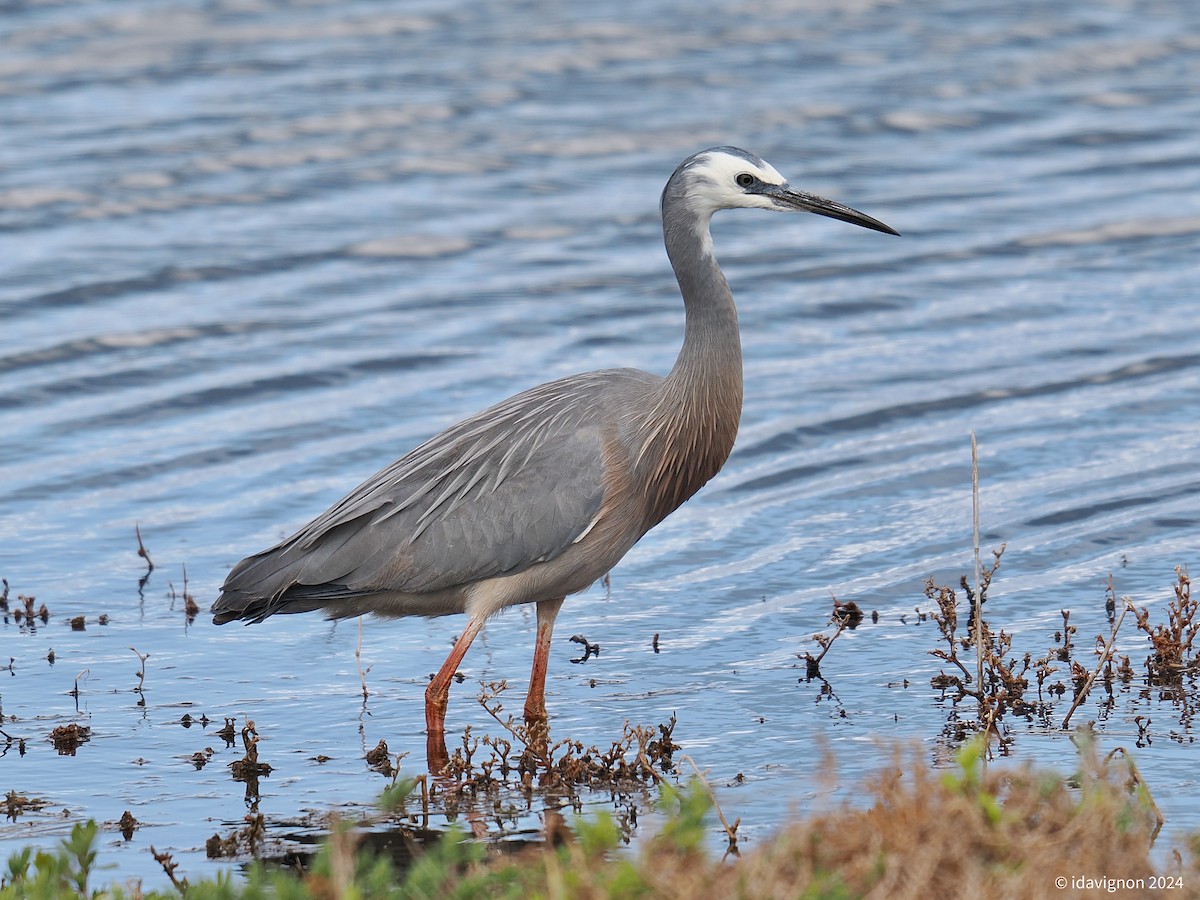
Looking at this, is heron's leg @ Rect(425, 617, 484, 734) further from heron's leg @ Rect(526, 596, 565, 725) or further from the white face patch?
the white face patch

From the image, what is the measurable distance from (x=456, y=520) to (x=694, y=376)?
1110 millimetres

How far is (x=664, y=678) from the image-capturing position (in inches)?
305

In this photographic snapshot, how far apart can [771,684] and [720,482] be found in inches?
117

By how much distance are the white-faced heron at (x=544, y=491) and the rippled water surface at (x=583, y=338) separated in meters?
0.48

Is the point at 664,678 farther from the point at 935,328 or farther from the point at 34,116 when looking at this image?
the point at 34,116

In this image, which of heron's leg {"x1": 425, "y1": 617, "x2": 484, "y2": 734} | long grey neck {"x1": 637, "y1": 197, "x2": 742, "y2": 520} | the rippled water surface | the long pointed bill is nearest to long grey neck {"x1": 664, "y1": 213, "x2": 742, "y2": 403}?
long grey neck {"x1": 637, "y1": 197, "x2": 742, "y2": 520}

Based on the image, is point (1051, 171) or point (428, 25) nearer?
point (1051, 171)

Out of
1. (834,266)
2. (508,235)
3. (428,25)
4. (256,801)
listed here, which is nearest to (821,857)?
(256,801)

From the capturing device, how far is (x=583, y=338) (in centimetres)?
1281

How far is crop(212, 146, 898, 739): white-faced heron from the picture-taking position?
7.30m

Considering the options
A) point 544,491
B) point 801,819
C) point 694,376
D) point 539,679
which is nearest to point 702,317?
point 694,376

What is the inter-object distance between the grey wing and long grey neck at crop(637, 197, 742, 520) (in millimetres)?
268

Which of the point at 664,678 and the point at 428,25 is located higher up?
the point at 428,25

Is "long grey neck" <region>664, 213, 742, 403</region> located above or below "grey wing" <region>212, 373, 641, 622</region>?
above
